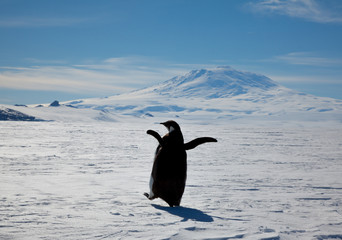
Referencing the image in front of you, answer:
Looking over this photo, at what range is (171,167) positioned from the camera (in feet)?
20.1

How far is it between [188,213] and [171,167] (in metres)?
0.84

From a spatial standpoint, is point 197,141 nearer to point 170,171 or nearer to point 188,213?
point 170,171

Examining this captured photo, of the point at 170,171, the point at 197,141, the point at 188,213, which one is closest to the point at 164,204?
the point at 170,171

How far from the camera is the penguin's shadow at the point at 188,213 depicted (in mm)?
5223

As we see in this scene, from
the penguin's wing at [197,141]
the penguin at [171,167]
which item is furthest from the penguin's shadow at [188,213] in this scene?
the penguin's wing at [197,141]

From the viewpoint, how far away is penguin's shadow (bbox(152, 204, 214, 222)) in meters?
5.22

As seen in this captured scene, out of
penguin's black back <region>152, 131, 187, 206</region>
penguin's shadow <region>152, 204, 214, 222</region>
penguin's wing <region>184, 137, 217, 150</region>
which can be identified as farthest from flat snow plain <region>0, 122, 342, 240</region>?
penguin's wing <region>184, 137, 217, 150</region>

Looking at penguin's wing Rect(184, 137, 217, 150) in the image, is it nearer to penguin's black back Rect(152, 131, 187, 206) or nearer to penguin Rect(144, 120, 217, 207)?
penguin Rect(144, 120, 217, 207)

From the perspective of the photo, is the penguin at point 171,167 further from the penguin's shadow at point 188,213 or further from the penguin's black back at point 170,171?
the penguin's shadow at point 188,213

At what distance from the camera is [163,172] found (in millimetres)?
6148

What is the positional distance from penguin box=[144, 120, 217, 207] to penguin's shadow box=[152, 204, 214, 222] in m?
0.21

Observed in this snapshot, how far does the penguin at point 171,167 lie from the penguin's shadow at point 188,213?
209mm

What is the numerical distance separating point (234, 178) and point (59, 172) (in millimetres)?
4467

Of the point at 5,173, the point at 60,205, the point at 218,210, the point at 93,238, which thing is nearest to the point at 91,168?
the point at 5,173
